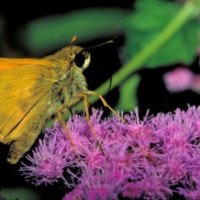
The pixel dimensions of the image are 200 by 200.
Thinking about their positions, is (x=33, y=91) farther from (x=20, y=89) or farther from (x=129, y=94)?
(x=129, y=94)

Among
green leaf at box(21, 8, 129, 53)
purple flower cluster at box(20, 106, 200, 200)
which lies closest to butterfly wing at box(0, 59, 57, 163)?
purple flower cluster at box(20, 106, 200, 200)

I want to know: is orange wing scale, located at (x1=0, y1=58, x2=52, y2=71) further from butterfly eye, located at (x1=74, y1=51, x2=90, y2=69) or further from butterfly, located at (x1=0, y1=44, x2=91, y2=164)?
butterfly eye, located at (x1=74, y1=51, x2=90, y2=69)

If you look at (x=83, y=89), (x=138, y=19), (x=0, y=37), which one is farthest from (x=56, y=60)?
(x=0, y=37)

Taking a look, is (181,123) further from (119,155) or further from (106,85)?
(106,85)

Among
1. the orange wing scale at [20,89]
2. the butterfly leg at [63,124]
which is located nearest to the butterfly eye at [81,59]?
the orange wing scale at [20,89]

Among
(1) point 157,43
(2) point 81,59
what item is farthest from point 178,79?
(2) point 81,59

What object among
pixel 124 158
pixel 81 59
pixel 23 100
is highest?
pixel 81 59
